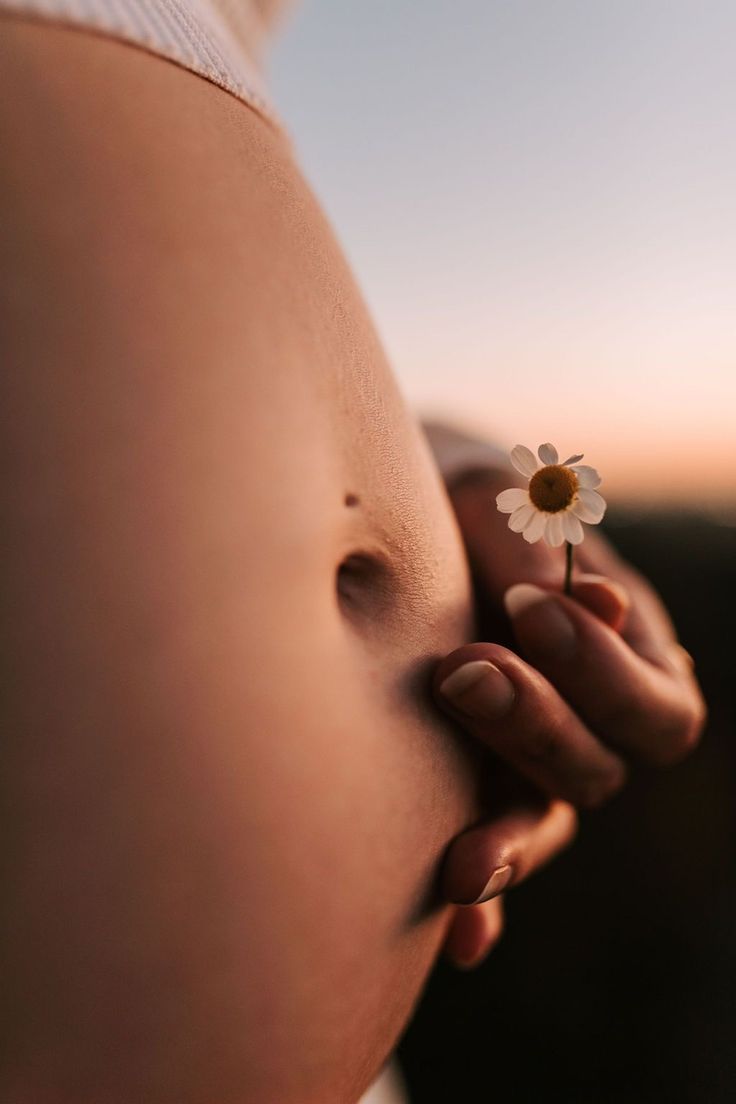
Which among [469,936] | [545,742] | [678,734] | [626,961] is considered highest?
[545,742]

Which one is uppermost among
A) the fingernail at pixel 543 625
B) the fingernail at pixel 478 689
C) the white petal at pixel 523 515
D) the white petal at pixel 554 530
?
the white petal at pixel 523 515

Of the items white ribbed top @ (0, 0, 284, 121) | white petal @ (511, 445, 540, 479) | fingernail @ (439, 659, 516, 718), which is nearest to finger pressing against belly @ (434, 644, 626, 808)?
fingernail @ (439, 659, 516, 718)

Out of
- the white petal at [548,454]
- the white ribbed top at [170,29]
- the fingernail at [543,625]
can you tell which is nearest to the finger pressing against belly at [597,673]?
the fingernail at [543,625]

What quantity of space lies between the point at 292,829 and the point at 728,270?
1.84 ft

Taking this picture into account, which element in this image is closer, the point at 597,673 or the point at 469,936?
the point at 597,673

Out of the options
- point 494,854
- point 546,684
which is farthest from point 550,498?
point 494,854

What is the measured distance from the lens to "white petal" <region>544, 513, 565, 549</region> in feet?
1.41

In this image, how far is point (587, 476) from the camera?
1.39ft

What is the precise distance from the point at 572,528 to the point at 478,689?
11cm

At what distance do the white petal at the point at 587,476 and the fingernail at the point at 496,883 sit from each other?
24cm

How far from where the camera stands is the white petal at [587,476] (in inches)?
16.5

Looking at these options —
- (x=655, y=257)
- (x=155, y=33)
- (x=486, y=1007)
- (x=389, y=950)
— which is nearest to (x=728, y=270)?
(x=655, y=257)

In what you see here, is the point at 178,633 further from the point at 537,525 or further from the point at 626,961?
the point at 626,961

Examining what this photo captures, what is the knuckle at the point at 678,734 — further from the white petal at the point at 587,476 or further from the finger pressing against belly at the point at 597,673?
the white petal at the point at 587,476
